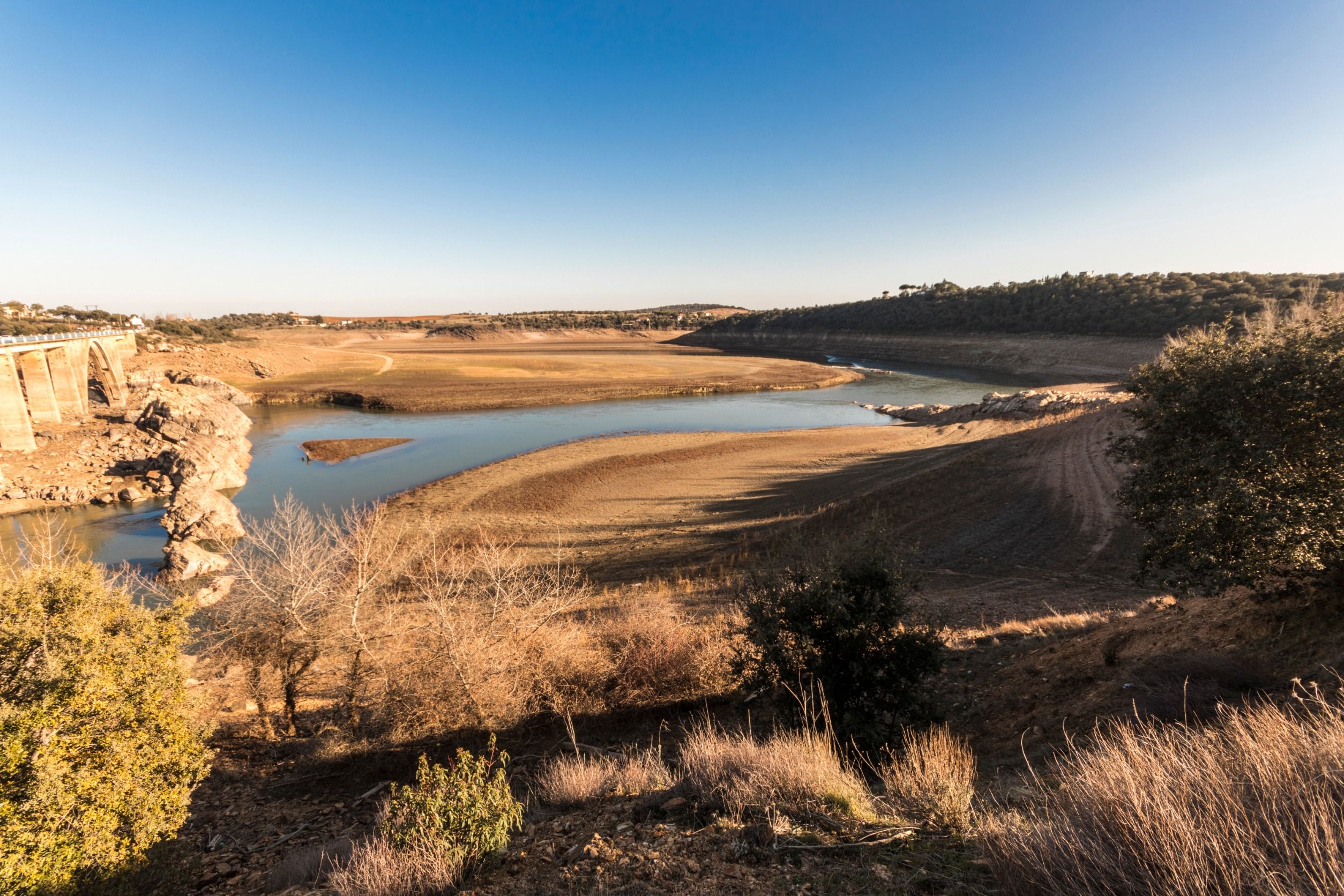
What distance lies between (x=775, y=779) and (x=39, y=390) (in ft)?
193

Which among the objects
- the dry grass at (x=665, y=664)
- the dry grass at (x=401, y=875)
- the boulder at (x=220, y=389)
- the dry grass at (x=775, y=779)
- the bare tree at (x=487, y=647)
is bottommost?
the dry grass at (x=665, y=664)

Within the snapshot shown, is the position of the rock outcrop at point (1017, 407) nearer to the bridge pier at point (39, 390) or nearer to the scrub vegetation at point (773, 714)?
the scrub vegetation at point (773, 714)

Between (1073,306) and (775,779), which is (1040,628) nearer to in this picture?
(775,779)

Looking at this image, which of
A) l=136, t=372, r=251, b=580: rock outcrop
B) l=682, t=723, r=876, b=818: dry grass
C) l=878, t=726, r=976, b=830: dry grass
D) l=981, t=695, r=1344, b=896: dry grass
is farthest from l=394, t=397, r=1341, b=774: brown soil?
l=136, t=372, r=251, b=580: rock outcrop

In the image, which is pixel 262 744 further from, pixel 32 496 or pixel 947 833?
pixel 32 496

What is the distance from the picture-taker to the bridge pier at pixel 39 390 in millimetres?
38781

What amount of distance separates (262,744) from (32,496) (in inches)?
1256

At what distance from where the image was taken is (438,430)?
47.5 meters

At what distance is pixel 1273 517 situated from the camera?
7.37 m

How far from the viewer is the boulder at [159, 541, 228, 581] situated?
18.6m

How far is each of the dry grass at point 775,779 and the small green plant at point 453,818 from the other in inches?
74.1

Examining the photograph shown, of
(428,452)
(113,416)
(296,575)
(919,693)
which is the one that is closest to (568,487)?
(428,452)

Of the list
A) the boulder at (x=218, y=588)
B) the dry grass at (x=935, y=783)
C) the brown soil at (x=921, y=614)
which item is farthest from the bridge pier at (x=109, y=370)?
the dry grass at (x=935, y=783)

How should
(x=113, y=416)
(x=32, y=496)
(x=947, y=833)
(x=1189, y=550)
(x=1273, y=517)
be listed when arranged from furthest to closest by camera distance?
(x=113, y=416) → (x=32, y=496) → (x=1189, y=550) → (x=1273, y=517) → (x=947, y=833)
